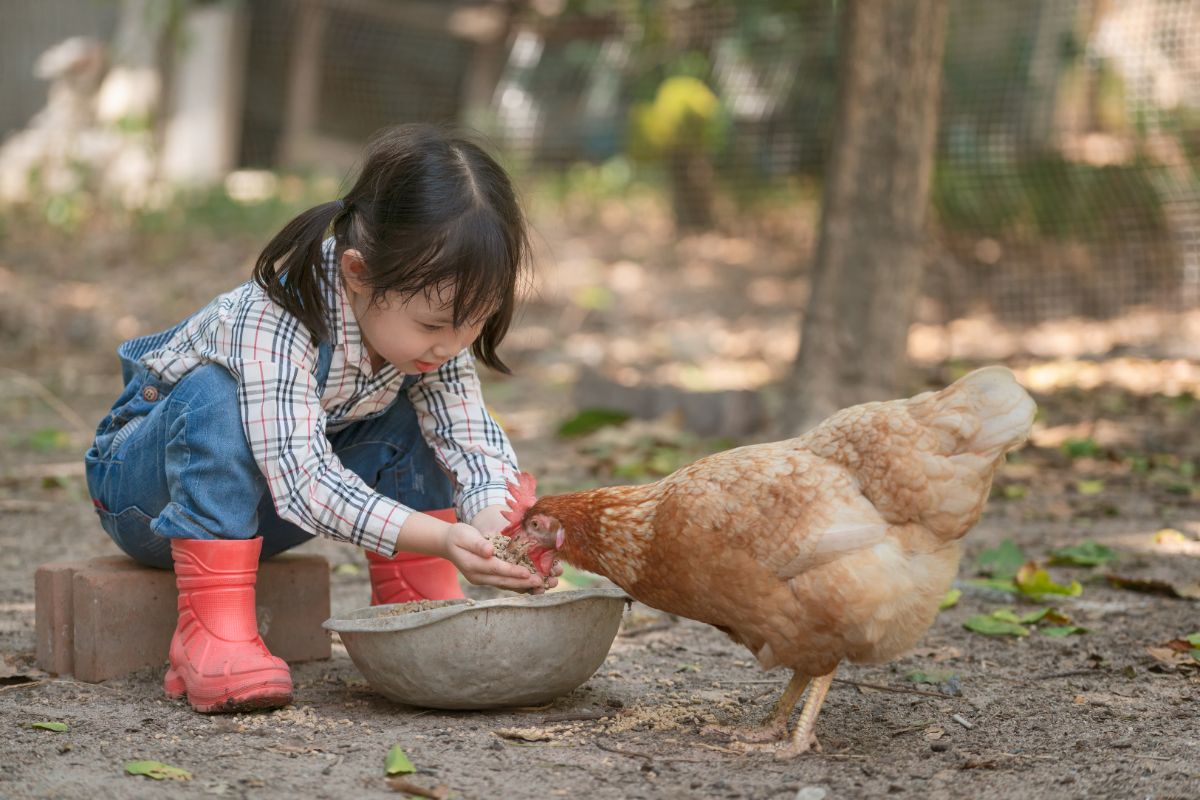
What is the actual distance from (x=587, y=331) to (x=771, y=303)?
4.68 ft

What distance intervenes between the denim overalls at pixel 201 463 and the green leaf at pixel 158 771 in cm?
51

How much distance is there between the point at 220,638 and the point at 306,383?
1.72 ft

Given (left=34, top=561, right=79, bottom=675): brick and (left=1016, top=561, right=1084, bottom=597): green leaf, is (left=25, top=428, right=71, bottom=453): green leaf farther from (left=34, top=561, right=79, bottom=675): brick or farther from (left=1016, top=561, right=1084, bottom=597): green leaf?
(left=1016, top=561, right=1084, bottom=597): green leaf

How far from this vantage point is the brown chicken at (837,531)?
7.23ft

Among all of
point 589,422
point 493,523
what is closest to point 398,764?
point 493,523

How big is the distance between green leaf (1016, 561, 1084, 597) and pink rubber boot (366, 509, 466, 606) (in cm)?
152

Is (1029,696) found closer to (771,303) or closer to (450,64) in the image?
(771,303)

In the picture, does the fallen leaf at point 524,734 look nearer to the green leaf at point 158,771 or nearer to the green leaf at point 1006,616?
the green leaf at point 158,771

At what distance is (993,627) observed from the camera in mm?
3027

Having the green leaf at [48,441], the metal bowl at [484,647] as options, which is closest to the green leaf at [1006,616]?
the metal bowl at [484,647]

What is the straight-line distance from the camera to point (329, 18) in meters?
10.7

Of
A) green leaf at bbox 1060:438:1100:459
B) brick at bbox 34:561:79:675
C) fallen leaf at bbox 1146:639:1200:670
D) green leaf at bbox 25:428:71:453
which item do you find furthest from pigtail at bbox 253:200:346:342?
green leaf at bbox 1060:438:1100:459

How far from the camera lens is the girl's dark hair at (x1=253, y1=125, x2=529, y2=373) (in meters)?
2.40

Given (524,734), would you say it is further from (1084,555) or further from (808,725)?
(1084,555)
